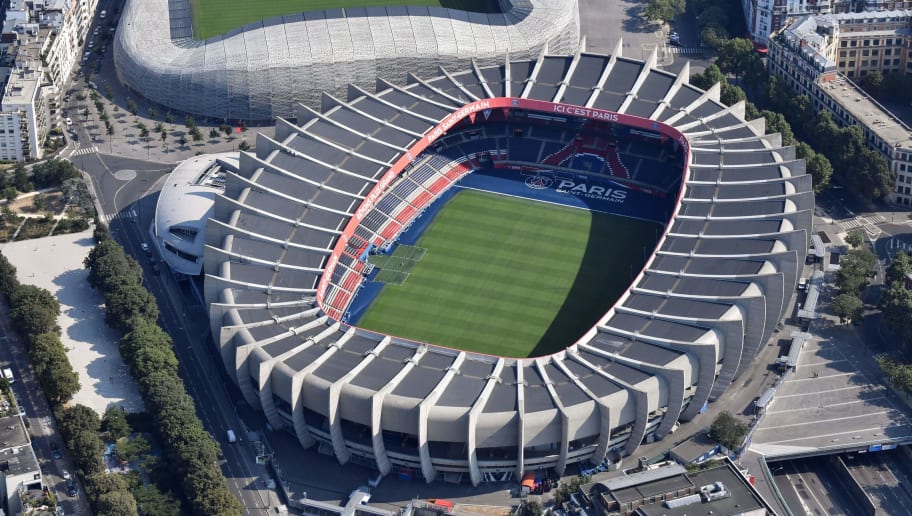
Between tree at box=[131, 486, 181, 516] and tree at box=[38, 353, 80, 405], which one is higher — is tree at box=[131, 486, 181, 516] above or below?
below

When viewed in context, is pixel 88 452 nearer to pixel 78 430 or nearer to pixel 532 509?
pixel 78 430

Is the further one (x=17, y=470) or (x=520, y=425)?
(x=17, y=470)

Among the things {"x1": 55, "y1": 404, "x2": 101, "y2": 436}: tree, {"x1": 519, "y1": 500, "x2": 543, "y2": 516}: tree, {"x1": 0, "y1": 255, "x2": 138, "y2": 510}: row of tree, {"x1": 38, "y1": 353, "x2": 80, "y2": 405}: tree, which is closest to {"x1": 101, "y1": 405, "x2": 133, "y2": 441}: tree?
{"x1": 55, "y1": 404, "x2": 101, "y2": 436}: tree

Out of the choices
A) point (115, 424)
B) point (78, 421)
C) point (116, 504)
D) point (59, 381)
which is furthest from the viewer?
point (59, 381)

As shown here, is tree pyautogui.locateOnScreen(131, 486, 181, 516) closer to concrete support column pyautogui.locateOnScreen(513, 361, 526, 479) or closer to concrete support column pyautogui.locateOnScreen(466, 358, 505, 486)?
concrete support column pyautogui.locateOnScreen(466, 358, 505, 486)

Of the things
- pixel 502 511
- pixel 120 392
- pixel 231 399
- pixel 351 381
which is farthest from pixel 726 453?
pixel 120 392

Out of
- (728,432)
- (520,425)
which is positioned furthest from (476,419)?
(728,432)
